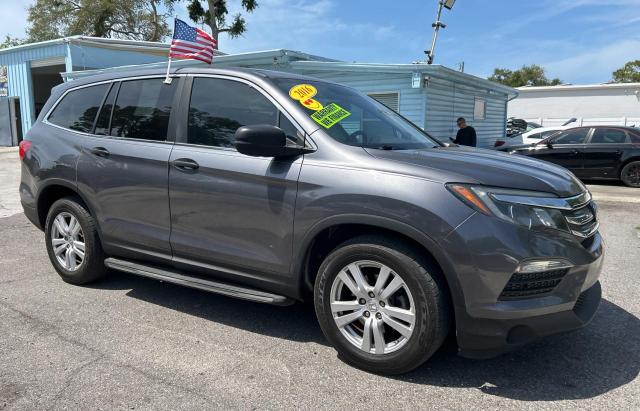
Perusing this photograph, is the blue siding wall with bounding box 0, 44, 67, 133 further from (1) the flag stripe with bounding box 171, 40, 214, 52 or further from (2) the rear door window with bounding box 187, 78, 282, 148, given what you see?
(2) the rear door window with bounding box 187, 78, 282, 148

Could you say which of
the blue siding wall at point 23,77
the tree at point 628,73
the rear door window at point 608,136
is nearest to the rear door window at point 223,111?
the rear door window at point 608,136

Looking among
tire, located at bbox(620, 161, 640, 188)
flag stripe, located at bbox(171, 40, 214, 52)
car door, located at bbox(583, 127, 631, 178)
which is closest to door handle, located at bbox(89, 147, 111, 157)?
flag stripe, located at bbox(171, 40, 214, 52)

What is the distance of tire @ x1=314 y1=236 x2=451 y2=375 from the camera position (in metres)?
2.84

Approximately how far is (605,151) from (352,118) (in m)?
10.7

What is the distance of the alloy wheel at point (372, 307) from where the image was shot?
2.95 meters

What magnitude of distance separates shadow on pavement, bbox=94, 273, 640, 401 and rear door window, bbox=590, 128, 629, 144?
9.42 metres

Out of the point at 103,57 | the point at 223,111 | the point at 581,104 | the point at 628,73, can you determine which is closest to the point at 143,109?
the point at 223,111

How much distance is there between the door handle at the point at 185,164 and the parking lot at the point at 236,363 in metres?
1.17

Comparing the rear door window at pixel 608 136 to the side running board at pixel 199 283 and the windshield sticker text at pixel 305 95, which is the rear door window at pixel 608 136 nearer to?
the windshield sticker text at pixel 305 95

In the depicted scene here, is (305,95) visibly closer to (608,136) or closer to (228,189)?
(228,189)

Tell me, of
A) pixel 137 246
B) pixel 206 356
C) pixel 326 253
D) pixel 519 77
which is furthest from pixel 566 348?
pixel 519 77

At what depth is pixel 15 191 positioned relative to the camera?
36.1 ft

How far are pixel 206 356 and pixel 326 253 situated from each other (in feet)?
3.33

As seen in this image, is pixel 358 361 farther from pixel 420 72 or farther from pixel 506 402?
pixel 420 72
